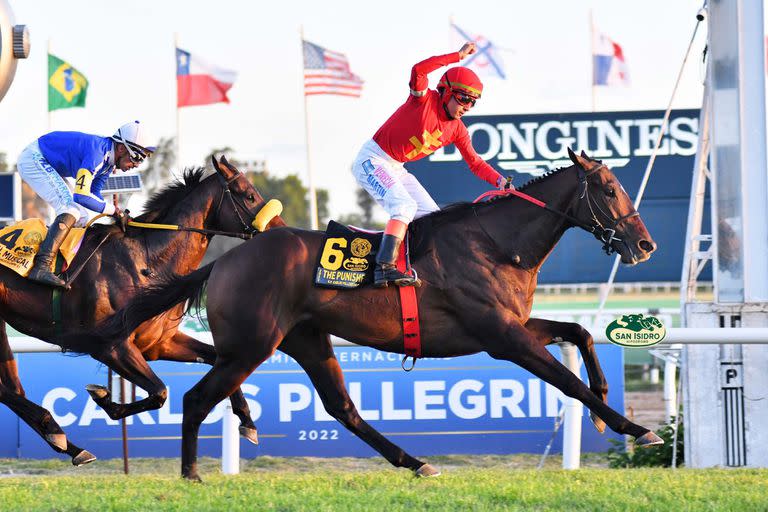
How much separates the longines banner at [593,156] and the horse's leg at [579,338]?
652 centimetres

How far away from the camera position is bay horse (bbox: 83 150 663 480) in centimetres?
533

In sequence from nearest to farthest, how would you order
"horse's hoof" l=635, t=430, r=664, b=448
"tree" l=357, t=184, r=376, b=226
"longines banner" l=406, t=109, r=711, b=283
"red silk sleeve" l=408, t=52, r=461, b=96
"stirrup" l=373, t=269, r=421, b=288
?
"horse's hoof" l=635, t=430, r=664, b=448 < "stirrup" l=373, t=269, r=421, b=288 < "red silk sleeve" l=408, t=52, r=461, b=96 < "longines banner" l=406, t=109, r=711, b=283 < "tree" l=357, t=184, r=376, b=226

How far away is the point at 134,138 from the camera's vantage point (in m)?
6.21

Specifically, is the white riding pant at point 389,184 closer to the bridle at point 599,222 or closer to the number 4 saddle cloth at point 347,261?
the number 4 saddle cloth at point 347,261

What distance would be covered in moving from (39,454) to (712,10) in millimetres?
5408

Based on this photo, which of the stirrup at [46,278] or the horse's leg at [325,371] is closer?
the horse's leg at [325,371]

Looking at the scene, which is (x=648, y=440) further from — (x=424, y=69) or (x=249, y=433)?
(x=249, y=433)

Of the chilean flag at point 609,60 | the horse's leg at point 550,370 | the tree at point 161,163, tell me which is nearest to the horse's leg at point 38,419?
the horse's leg at point 550,370

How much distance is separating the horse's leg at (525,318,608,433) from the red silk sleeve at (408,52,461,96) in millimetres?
1259

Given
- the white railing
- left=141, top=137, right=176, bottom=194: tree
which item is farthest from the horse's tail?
left=141, top=137, right=176, bottom=194: tree

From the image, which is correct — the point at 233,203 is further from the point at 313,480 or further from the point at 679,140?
the point at 679,140

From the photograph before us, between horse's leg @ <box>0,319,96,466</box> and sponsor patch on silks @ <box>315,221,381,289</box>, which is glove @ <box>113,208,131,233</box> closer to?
horse's leg @ <box>0,319,96,466</box>

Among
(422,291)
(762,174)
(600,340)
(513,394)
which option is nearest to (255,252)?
(422,291)

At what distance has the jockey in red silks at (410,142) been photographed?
5.35m
